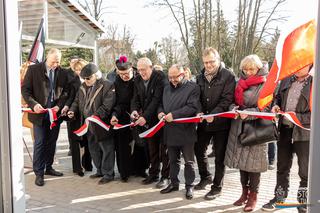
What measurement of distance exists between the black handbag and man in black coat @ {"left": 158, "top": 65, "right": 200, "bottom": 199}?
2.45ft

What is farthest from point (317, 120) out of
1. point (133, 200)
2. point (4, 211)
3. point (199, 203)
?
point (133, 200)

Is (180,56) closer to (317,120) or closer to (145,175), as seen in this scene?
(145,175)

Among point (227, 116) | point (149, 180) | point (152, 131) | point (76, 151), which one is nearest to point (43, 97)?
point (76, 151)

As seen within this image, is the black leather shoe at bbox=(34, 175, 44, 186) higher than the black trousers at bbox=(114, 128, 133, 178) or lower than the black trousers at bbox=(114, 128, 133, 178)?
lower

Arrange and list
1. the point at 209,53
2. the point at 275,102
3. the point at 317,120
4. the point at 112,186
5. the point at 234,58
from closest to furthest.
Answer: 1. the point at 317,120
2. the point at 275,102
3. the point at 209,53
4. the point at 112,186
5. the point at 234,58

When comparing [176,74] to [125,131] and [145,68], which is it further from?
[125,131]

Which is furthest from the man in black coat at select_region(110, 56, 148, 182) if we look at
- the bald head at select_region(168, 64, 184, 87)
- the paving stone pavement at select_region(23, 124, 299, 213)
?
the bald head at select_region(168, 64, 184, 87)

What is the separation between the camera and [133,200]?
4.78m

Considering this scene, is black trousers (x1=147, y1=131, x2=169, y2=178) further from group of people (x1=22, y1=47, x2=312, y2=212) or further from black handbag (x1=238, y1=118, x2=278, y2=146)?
black handbag (x1=238, y1=118, x2=278, y2=146)

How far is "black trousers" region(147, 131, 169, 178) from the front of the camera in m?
5.41

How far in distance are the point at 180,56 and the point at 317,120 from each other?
20.6m

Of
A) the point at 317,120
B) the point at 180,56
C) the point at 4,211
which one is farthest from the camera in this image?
the point at 180,56

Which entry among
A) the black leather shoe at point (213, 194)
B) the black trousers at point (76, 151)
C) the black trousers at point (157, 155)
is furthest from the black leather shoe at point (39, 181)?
the black leather shoe at point (213, 194)

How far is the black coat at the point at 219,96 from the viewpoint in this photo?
14.8 ft
